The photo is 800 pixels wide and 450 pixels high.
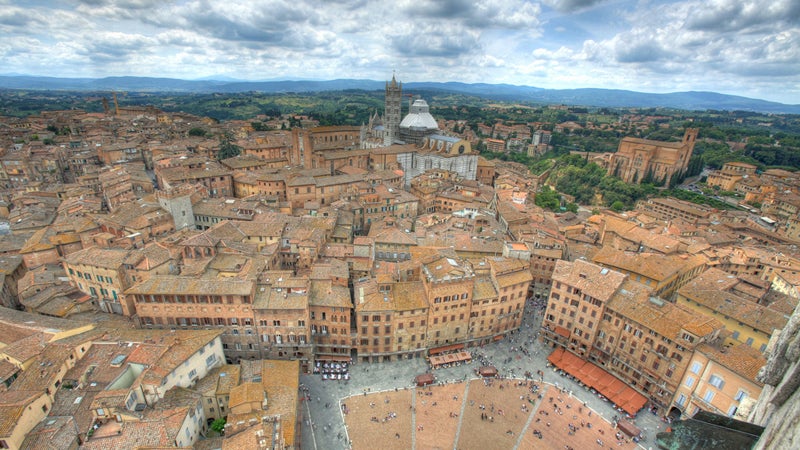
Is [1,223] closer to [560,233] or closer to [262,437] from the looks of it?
[262,437]

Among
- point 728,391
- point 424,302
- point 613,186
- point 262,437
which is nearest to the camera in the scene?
point 262,437

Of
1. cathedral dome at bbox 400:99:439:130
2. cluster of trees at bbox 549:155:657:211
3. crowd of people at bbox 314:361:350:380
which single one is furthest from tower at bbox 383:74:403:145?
crowd of people at bbox 314:361:350:380

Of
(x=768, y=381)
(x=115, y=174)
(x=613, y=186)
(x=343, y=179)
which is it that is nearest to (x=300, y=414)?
(x=768, y=381)

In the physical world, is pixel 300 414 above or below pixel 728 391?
below

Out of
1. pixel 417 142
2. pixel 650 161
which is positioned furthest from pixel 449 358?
pixel 650 161

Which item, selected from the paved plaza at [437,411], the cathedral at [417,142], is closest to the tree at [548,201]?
the cathedral at [417,142]
